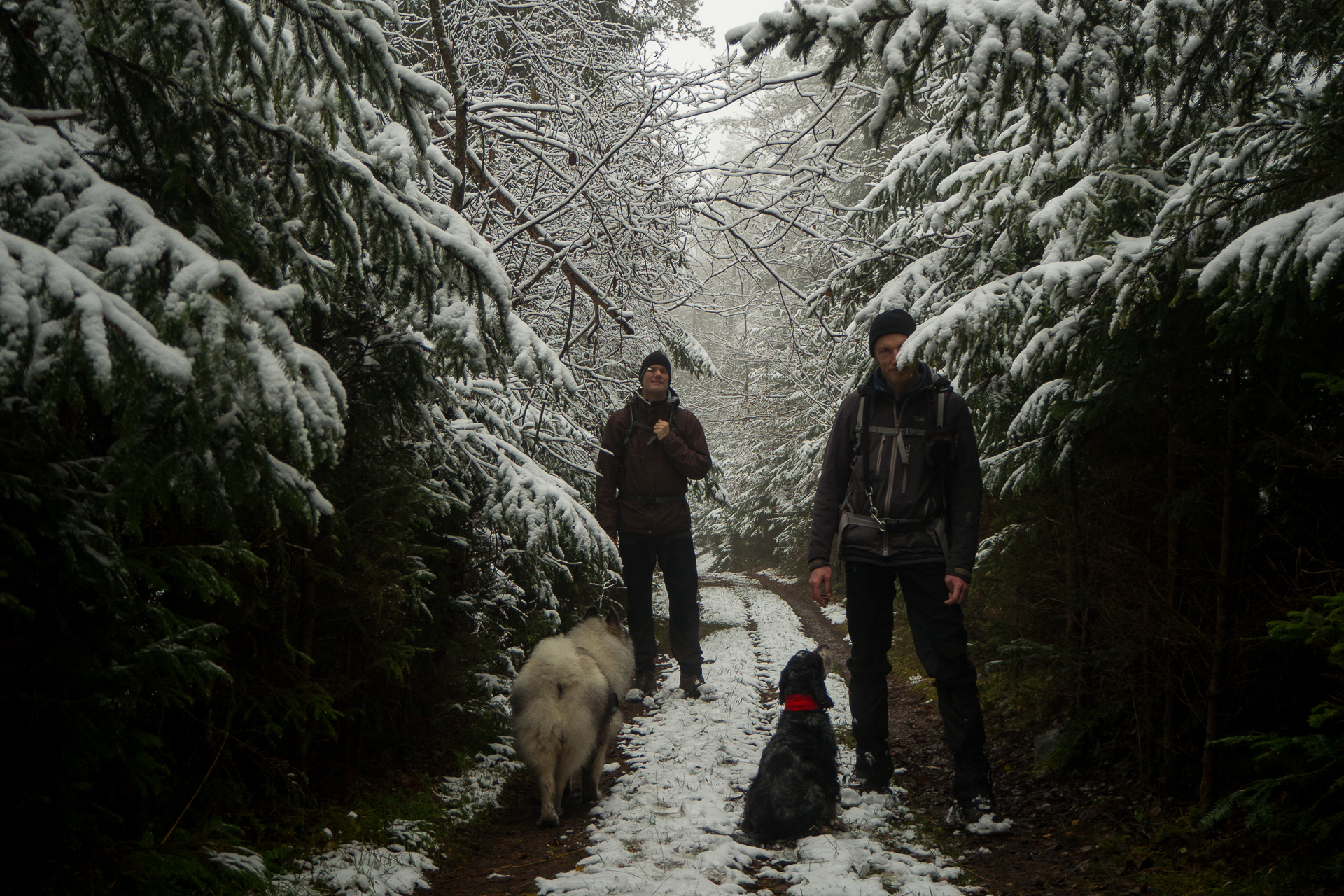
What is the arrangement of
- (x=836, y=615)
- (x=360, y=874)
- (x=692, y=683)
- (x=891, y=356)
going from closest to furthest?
1. (x=360, y=874)
2. (x=891, y=356)
3. (x=692, y=683)
4. (x=836, y=615)

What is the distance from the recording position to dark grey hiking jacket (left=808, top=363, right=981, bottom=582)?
3994 mm

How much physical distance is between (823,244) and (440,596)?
15.3 ft

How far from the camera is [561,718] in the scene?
13.6 feet

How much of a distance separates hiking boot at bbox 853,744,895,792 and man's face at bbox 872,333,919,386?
208 centimetres

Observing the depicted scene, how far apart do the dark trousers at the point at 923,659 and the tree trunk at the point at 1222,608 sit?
37.2 inches

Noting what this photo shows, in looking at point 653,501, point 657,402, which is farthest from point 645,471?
point 657,402

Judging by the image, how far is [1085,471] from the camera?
4.48m

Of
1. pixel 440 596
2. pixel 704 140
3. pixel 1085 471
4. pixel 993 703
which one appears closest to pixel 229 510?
pixel 440 596

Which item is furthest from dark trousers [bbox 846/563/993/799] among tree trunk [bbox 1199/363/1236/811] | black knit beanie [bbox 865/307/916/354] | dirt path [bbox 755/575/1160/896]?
black knit beanie [bbox 865/307/916/354]

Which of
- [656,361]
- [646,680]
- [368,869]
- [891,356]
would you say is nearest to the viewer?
[368,869]

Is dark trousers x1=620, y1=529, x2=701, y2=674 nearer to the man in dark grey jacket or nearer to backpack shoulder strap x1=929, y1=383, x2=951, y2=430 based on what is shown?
the man in dark grey jacket

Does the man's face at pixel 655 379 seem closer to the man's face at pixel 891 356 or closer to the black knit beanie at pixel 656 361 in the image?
the black knit beanie at pixel 656 361

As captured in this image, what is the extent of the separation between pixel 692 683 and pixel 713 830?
2730 mm

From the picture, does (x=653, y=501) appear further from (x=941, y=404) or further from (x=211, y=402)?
(x=211, y=402)
